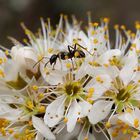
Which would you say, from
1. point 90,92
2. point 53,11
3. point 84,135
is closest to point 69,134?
point 84,135

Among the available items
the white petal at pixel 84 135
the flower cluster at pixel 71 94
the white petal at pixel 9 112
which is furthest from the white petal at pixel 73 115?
the white petal at pixel 9 112

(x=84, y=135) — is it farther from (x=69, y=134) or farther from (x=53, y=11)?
(x=53, y=11)

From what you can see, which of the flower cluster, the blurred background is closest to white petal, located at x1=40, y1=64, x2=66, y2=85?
the flower cluster

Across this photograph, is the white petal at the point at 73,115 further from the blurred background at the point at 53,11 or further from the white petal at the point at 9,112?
the blurred background at the point at 53,11

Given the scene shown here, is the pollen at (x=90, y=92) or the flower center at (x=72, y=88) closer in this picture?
the pollen at (x=90, y=92)

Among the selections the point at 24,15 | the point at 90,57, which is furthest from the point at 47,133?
the point at 24,15

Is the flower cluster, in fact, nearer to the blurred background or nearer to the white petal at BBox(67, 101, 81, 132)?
the white petal at BBox(67, 101, 81, 132)
